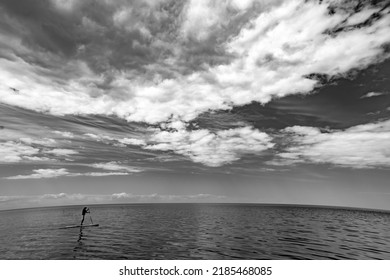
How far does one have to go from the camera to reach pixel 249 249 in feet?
105

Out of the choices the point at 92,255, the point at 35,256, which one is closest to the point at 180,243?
the point at 92,255

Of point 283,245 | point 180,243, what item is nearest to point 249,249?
point 283,245

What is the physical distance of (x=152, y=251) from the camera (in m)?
30.6
